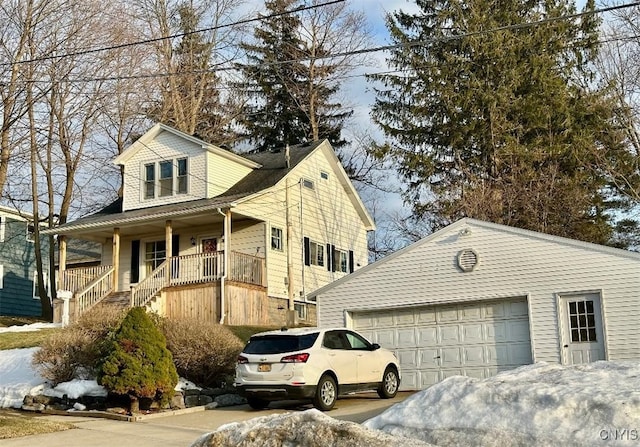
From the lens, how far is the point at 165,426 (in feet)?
44.9

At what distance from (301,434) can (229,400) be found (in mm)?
10856

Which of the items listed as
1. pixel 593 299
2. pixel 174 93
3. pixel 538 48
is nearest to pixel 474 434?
pixel 593 299

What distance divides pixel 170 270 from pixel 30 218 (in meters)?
14.4

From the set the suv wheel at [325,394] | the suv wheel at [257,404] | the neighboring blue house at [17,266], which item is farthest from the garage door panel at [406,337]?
the neighboring blue house at [17,266]

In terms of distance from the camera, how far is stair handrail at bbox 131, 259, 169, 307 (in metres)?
26.0

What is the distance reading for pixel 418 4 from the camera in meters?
38.1

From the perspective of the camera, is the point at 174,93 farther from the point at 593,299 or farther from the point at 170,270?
the point at 593,299

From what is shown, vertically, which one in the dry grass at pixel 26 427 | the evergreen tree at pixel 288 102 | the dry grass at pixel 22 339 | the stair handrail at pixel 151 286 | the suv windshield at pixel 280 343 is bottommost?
the dry grass at pixel 26 427

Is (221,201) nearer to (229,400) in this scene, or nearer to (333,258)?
(333,258)

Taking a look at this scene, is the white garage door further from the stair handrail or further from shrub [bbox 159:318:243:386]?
the stair handrail

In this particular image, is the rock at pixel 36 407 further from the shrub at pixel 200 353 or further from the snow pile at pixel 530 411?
the snow pile at pixel 530 411

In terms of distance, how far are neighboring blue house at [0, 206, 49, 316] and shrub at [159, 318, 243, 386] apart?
71.5 feet

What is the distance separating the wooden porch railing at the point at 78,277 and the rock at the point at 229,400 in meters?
12.7

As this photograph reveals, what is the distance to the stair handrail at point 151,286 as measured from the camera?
85.5 feet
